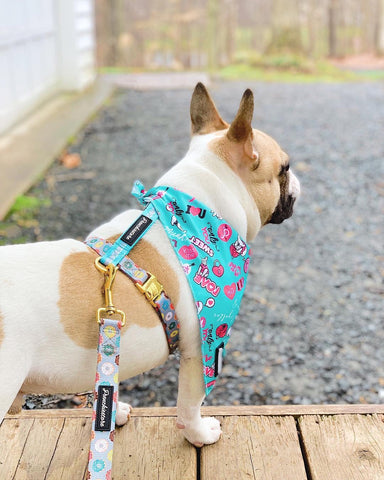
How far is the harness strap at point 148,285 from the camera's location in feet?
5.79

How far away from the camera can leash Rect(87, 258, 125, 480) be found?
63.2 inches

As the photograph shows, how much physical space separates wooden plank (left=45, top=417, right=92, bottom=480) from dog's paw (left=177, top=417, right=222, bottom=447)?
14.2 inches

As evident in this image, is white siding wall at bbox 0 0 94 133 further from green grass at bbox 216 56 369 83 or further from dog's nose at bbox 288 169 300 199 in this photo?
dog's nose at bbox 288 169 300 199

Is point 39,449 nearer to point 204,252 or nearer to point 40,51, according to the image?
point 204,252

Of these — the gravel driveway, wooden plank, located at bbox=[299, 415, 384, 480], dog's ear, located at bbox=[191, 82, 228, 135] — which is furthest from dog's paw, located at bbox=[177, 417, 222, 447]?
dog's ear, located at bbox=[191, 82, 228, 135]

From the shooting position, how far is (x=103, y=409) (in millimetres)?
1616

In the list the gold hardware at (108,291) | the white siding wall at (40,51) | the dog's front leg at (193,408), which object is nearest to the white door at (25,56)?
the white siding wall at (40,51)

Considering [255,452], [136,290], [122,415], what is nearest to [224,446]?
[255,452]

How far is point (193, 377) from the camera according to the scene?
6.59 ft

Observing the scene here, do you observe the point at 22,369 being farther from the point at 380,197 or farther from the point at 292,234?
the point at 380,197

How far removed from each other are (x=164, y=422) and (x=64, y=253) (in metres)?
0.90

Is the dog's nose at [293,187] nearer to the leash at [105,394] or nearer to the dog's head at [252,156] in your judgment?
the dog's head at [252,156]

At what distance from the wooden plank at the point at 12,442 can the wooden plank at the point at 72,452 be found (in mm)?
129

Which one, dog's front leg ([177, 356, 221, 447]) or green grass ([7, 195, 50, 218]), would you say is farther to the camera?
green grass ([7, 195, 50, 218])
